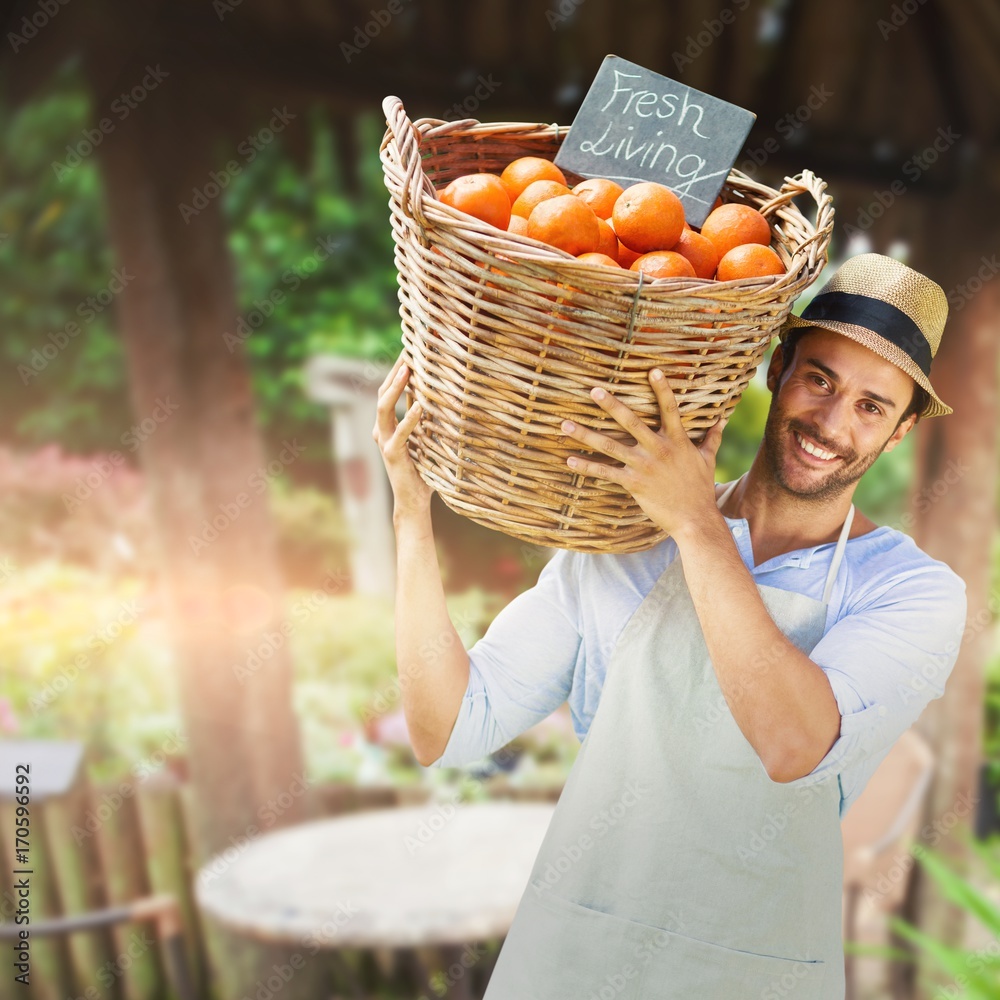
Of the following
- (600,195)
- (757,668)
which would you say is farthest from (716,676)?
(600,195)

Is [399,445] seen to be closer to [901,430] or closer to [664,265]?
[664,265]

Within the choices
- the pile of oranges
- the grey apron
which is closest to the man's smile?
the grey apron

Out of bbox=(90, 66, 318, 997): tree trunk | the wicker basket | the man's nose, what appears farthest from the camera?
bbox=(90, 66, 318, 997): tree trunk

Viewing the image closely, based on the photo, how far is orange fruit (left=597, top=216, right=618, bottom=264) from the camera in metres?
1.09

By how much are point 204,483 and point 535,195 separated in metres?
2.10

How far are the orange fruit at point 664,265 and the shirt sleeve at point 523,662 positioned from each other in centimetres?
43

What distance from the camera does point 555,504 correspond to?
43.2 inches

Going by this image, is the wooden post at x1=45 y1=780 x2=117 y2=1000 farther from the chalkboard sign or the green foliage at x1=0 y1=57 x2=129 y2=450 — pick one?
the chalkboard sign

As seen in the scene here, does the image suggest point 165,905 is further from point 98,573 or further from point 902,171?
point 902,171

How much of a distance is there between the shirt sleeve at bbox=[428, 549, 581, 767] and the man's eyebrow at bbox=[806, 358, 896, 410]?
15.2 inches

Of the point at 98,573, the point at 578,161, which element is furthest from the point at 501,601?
the point at 578,161

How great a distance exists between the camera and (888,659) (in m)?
1.12

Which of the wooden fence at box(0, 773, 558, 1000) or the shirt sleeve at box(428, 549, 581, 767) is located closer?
the shirt sleeve at box(428, 549, 581, 767)

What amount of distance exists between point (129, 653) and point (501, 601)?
1144 mm
